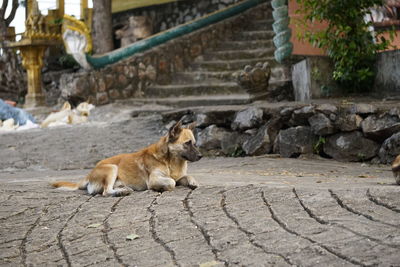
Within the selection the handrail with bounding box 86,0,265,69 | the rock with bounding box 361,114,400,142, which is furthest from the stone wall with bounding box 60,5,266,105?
the rock with bounding box 361,114,400,142

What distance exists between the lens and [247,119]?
33.4 feet

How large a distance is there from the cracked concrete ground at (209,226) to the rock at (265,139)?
287 centimetres

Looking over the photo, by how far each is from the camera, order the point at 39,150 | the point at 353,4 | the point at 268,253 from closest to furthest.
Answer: the point at 268,253, the point at 353,4, the point at 39,150

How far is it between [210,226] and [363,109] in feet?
14.4

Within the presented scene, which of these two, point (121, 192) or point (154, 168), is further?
point (154, 168)

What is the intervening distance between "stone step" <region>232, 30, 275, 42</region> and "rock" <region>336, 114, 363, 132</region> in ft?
25.8

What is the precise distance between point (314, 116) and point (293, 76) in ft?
8.88

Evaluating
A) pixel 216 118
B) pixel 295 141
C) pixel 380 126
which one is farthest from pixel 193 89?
pixel 380 126

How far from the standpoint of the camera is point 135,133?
39.0ft

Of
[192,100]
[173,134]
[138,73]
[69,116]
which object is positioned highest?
[138,73]

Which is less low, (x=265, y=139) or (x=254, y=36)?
(x=254, y=36)

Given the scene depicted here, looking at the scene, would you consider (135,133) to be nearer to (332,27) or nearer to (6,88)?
(332,27)

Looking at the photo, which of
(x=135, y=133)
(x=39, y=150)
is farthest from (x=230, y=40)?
(x=39, y=150)

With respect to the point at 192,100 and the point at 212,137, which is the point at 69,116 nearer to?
the point at 192,100
